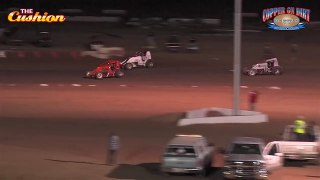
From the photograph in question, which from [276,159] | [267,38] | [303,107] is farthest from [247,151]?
[267,38]

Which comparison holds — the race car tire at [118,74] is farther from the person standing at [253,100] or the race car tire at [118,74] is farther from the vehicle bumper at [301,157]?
the vehicle bumper at [301,157]

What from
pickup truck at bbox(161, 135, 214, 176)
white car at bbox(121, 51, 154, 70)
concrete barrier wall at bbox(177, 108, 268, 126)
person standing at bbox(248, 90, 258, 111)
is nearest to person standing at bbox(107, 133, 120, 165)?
pickup truck at bbox(161, 135, 214, 176)

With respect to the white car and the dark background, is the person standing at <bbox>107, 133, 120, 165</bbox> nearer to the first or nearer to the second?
the white car

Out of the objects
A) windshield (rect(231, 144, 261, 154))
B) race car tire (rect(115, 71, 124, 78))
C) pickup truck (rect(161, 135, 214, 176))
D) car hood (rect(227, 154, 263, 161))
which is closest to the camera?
car hood (rect(227, 154, 263, 161))

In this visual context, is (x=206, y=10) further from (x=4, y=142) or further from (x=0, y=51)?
(x=4, y=142)

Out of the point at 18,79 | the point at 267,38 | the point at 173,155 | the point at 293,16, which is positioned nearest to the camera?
the point at 173,155

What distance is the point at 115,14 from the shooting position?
74.3 metres

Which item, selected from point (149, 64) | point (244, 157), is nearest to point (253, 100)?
point (244, 157)

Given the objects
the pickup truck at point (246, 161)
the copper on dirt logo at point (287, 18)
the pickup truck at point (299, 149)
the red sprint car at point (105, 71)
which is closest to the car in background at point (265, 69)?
the red sprint car at point (105, 71)

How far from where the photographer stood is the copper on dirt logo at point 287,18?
198ft

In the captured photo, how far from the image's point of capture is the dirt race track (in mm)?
19281

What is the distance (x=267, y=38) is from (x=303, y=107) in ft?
88.6

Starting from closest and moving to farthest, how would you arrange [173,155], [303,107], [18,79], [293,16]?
[173,155] < [303,107] < [18,79] < [293,16]

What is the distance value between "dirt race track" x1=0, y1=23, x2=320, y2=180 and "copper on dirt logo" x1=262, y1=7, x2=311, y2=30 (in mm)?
3026
